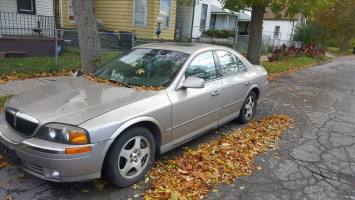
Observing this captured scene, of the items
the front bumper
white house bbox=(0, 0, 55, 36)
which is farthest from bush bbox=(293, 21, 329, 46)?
the front bumper

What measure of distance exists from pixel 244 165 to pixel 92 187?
2008 millimetres

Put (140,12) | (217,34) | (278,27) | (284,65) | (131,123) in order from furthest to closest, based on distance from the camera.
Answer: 1. (278,27)
2. (217,34)
3. (140,12)
4. (284,65)
5. (131,123)

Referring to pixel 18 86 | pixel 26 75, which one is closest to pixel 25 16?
pixel 26 75

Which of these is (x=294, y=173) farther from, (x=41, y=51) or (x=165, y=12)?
(x=165, y=12)

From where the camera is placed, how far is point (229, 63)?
548 cm

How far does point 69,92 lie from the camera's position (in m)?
3.87

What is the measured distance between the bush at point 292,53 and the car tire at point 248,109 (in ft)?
38.2

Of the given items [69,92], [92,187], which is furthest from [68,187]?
[69,92]

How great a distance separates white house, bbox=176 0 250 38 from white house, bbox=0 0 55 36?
346 inches

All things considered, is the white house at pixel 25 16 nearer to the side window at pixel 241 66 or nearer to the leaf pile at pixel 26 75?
the leaf pile at pixel 26 75

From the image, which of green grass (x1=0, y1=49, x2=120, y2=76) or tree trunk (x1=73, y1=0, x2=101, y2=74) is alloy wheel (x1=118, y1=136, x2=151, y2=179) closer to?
tree trunk (x1=73, y1=0, x2=101, y2=74)

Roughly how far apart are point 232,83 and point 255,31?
8183 millimetres

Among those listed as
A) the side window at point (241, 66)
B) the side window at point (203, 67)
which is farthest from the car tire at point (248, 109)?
the side window at point (203, 67)

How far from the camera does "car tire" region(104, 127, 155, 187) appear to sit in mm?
3375
